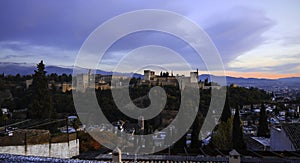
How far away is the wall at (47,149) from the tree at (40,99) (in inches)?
156

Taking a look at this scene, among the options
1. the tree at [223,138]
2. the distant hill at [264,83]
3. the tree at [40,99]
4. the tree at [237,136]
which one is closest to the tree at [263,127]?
the tree at [223,138]

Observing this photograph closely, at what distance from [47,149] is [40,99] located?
17.0 feet

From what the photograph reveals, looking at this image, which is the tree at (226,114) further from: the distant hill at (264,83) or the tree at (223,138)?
the distant hill at (264,83)

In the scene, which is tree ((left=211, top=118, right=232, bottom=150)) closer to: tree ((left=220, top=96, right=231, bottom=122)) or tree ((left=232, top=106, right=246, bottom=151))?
tree ((left=232, top=106, right=246, bottom=151))

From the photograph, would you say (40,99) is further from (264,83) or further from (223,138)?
(264,83)

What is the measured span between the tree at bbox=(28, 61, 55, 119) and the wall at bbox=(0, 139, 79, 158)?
397cm

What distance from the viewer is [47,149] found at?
5.71 metres

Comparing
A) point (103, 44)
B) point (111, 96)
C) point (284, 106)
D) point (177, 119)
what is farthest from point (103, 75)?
point (284, 106)

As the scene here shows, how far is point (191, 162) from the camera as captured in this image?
4.75 m

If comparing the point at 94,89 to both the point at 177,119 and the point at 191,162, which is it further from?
the point at 191,162

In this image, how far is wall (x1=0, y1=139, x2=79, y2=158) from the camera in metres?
4.89

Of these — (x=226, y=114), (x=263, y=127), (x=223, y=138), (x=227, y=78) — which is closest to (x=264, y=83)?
(x=227, y=78)

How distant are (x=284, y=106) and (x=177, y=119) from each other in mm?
12358

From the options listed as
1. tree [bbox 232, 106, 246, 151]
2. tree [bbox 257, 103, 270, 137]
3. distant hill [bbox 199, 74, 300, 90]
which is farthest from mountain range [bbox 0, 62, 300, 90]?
tree [bbox 257, 103, 270, 137]
